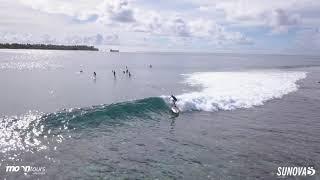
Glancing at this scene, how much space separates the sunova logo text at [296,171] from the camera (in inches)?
718

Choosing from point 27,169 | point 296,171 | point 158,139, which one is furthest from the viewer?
point 158,139

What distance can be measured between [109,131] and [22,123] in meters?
6.77

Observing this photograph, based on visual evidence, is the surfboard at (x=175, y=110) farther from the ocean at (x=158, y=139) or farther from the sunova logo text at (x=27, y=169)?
the sunova logo text at (x=27, y=169)

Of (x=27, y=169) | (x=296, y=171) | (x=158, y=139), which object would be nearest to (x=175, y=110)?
(x=158, y=139)

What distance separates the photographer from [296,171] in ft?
61.4

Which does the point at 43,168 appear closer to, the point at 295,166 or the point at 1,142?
the point at 1,142

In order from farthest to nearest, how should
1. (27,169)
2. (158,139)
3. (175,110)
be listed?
(175,110) → (158,139) → (27,169)

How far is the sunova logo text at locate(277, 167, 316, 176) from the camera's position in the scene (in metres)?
18.2

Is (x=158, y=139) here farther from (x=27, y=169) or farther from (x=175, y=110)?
(x=27, y=169)

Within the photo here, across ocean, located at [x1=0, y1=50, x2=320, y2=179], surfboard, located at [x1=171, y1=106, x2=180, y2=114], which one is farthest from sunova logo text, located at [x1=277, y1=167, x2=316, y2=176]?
surfboard, located at [x1=171, y1=106, x2=180, y2=114]

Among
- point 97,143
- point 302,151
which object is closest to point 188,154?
point 97,143

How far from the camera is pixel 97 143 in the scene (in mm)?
22344

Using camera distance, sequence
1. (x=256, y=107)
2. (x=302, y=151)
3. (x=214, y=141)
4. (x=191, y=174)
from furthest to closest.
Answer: (x=256, y=107) → (x=214, y=141) → (x=302, y=151) → (x=191, y=174)

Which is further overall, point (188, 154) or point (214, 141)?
point (214, 141)
